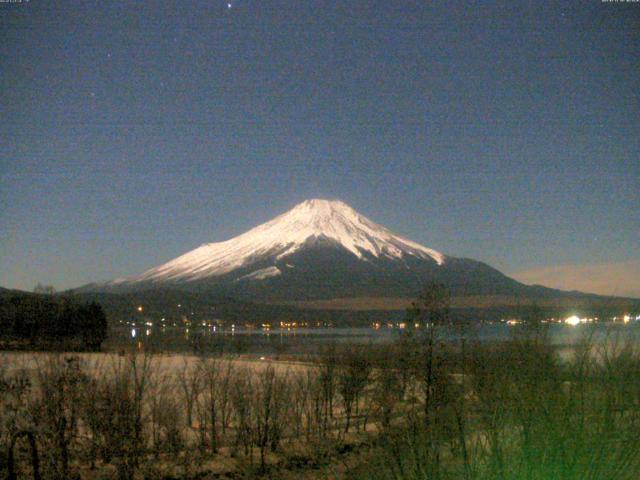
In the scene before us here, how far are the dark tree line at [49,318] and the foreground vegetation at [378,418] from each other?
27.1 meters

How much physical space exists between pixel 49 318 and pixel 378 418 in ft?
138

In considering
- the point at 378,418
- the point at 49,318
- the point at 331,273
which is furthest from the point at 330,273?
the point at 378,418

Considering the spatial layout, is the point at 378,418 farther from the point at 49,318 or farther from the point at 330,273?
the point at 330,273

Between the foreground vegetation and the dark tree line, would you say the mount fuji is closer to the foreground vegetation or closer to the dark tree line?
the dark tree line

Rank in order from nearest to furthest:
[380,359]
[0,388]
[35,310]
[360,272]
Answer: [0,388], [380,359], [35,310], [360,272]

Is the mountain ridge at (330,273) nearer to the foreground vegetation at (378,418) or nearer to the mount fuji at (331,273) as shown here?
the mount fuji at (331,273)

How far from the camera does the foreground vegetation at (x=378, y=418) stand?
4.12 meters

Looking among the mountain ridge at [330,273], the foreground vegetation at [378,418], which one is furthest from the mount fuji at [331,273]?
the foreground vegetation at [378,418]

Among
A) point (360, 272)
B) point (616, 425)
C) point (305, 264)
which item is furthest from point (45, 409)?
point (305, 264)

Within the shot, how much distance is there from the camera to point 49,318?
50031mm

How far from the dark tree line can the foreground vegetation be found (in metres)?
27.1

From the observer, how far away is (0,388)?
32.2ft

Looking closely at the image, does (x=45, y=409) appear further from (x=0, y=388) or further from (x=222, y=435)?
(x=222, y=435)

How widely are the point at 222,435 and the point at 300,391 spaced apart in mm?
2508
